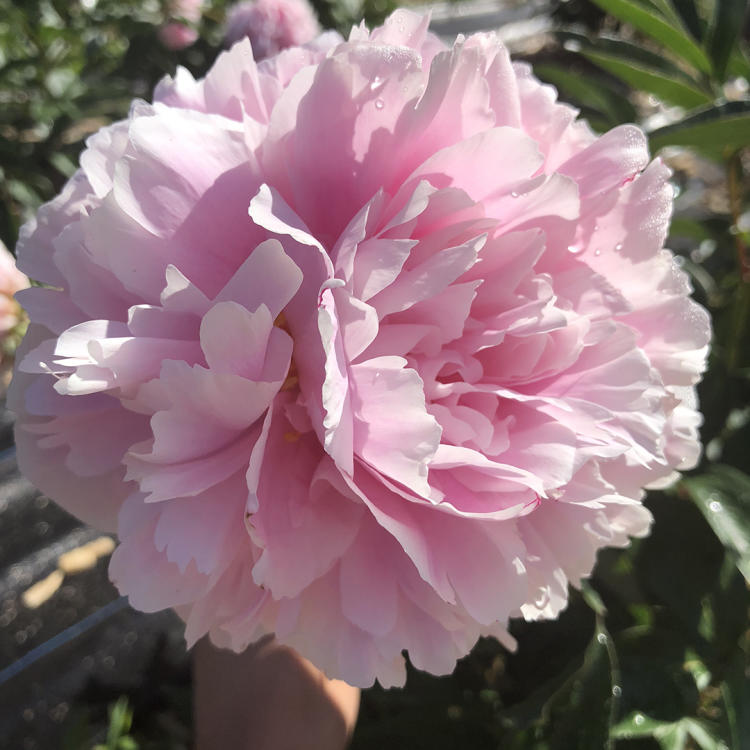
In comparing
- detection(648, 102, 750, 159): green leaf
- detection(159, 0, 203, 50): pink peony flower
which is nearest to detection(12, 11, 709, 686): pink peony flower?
detection(648, 102, 750, 159): green leaf

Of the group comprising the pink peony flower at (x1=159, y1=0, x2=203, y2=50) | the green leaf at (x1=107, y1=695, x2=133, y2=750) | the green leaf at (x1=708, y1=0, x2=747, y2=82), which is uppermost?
the green leaf at (x1=708, y1=0, x2=747, y2=82)

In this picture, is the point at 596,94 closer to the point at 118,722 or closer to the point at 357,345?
the point at 357,345

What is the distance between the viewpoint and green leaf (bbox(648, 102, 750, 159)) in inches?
17.4

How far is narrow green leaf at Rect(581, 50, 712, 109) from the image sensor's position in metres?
0.53

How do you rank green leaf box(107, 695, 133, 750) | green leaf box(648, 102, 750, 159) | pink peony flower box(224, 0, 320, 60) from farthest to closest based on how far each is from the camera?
pink peony flower box(224, 0, 320, 60), green leaf box(107, 695, 133, 750), green leaf box(648, 102, 750, 159)

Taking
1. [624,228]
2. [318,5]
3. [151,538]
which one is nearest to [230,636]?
[151,538]

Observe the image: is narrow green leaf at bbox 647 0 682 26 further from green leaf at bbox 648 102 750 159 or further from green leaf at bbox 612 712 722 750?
green leaf at bbox 612 712 722 750

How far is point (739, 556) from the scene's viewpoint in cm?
49

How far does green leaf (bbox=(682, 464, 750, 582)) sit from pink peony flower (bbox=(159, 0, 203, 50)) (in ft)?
3.41

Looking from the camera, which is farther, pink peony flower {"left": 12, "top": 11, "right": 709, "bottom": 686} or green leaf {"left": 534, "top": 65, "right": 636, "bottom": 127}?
green leaf {"left": 534, "top": 65, "right": 636, "bottom": 127}

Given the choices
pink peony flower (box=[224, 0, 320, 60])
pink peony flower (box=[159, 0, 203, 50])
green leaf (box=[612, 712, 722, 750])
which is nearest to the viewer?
green leaf (box=[612, 712, 722, 750])

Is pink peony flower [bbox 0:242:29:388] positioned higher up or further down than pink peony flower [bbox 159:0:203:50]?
further down

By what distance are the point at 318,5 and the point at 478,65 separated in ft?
3.61

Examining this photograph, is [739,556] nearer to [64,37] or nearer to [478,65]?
[478,65]
